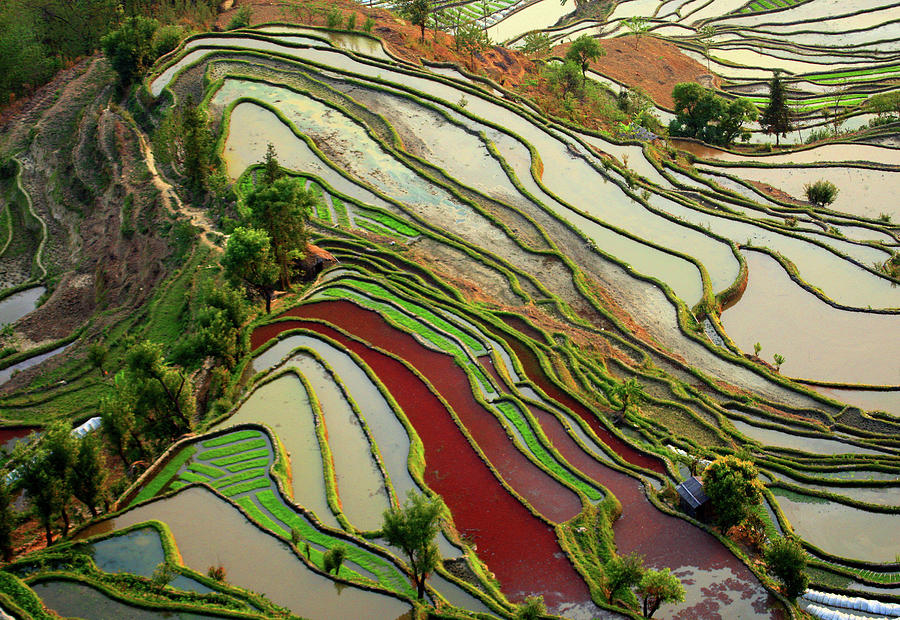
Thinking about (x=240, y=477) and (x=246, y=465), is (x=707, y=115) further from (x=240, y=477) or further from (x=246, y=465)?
(x=240, y=477)

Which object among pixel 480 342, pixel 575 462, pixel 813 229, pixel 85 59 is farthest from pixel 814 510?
pixel 85 59

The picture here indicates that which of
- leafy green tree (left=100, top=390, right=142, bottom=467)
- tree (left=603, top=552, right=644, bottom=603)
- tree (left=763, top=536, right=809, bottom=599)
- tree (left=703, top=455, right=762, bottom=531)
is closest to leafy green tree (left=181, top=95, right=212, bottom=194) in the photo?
leafy green tree (left=100, top=390, right=142, bottom=467)

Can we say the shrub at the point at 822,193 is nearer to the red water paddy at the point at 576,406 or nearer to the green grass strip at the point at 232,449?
the red water paddy at the point at 576,406

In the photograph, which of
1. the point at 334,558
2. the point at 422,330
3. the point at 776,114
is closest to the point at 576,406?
the point at 422,330

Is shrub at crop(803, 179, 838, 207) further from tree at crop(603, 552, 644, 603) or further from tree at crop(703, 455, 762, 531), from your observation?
tree at crop(603, 552, 644, 603)

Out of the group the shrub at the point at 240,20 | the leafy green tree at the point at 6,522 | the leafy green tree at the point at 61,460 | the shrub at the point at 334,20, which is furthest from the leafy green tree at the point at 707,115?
the leafy green tree at the point at 6,522

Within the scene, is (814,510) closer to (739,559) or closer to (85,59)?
(739,559)
